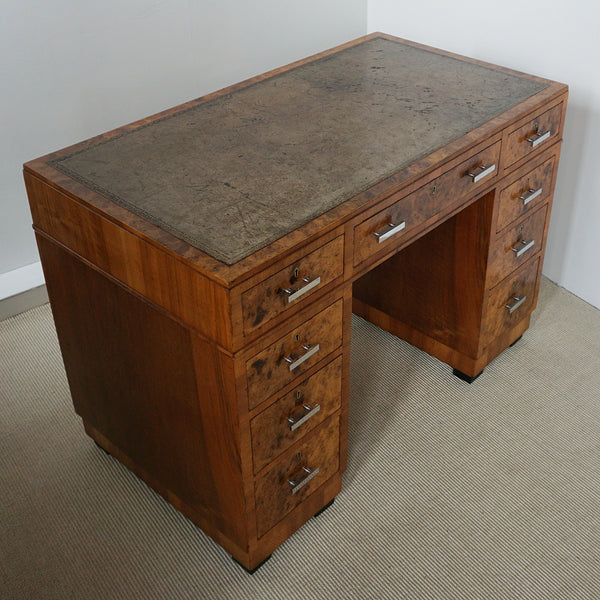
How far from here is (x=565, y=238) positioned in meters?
2.40

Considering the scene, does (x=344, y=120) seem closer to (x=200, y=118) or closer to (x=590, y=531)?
(x=200, y=118)

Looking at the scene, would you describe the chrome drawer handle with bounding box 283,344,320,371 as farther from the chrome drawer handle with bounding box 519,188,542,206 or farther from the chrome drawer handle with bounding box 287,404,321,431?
the chrome drawer handle with bounding box 519,188,542,206

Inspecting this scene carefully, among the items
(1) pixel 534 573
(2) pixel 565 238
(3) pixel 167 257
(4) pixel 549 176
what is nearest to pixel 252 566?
(1) pixel 534 573

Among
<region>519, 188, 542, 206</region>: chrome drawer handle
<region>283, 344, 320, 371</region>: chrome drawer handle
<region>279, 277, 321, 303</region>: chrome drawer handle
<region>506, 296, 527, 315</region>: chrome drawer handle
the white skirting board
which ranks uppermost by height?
<region>279, 277, 321, 303</region>: chrome drawer handle

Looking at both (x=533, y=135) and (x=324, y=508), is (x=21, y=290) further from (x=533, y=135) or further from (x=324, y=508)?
(x=533, y=135)

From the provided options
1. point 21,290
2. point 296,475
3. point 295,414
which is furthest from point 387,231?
point 21,290

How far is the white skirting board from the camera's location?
2344 mm

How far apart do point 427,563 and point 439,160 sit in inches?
32.6

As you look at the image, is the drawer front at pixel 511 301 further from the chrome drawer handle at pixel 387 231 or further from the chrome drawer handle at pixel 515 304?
the chrome drawer handle at pixel 387 231

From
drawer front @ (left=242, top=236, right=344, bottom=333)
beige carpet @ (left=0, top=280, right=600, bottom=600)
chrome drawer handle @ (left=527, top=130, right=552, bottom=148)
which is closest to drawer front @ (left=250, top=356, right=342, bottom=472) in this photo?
drawer front @ (left=242, top=236, right=344, bottom=333)

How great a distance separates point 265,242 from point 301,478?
1.82ft

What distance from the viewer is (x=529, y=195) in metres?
1.93

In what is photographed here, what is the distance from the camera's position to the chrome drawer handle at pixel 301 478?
5.32ft

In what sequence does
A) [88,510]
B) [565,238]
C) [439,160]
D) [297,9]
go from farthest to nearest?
[297,9], [565,238], [88,510], [439,160]
